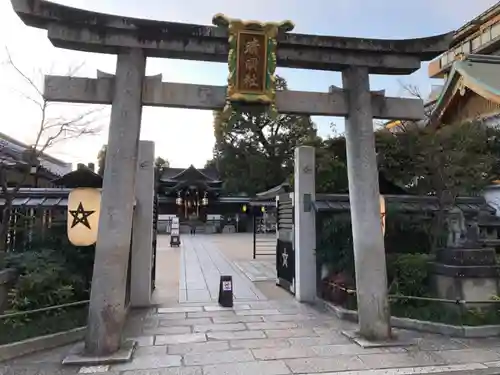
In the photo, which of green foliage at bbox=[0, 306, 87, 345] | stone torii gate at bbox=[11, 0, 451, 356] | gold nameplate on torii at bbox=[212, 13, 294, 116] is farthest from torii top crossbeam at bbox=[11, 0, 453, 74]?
green foliage at bbox=[0, 306, 87, 345]

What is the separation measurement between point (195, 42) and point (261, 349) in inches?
209

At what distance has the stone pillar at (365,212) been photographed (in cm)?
705

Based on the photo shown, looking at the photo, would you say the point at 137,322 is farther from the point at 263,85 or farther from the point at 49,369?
the point at 263,85

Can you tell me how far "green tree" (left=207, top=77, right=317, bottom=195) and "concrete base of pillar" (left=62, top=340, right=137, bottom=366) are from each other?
1328 inches

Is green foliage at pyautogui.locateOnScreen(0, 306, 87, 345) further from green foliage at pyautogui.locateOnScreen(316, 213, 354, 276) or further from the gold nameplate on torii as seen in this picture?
green foliage at pyautogui.locateOnScreen(316, 213, 354, 276)

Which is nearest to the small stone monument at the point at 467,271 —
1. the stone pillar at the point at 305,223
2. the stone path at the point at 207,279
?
the stone pillar at the point at 305,223

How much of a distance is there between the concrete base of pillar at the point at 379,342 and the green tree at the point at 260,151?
32.4m

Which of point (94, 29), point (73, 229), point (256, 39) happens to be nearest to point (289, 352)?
point (73, 229)

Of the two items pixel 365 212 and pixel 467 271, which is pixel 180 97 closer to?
pixel 365 212

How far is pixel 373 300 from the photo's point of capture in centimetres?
707

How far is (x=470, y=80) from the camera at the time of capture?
51.3 feet

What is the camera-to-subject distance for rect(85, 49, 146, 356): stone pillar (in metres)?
6.23

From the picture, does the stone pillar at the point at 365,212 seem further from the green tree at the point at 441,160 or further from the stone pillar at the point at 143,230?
the stone pillar at the point at 143,230

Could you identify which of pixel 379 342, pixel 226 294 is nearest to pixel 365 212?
pixel 379 342
